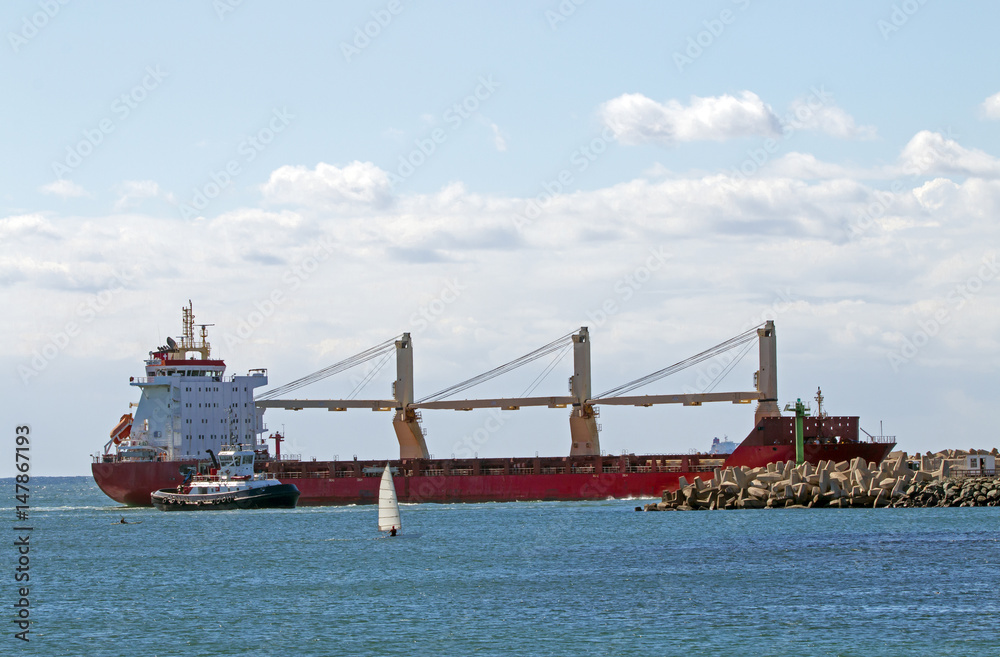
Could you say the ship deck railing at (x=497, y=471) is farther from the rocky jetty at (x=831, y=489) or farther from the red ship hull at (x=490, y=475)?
the rocky jetty at (x=831, y=489)

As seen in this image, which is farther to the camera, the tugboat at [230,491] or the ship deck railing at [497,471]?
the ship deck railing at [497,471]

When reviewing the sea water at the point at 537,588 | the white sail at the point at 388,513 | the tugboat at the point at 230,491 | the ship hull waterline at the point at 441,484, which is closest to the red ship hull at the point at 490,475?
the ship hull waterline at the point at 441,484

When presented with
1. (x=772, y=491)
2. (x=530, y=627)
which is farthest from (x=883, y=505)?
(x=530, y=627)

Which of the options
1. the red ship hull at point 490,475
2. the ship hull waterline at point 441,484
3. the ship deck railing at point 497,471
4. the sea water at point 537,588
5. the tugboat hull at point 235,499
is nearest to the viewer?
the sea water at point 537,588

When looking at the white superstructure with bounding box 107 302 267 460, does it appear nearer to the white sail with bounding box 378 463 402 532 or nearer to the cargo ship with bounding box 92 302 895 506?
the cargo ship with bounding box 92 302 895 506

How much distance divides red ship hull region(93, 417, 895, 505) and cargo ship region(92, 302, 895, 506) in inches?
1.7

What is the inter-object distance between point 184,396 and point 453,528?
62.4 ft

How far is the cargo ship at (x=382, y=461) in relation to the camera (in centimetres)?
5538

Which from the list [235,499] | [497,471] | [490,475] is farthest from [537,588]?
[497,471]

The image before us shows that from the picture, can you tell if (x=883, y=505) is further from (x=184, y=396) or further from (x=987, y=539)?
(x=184, y=396)

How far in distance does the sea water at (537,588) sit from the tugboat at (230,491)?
284 inches

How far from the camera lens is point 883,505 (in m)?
45.6

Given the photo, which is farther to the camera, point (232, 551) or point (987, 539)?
point (232, 551)

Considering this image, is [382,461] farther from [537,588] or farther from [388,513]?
[537,588]
